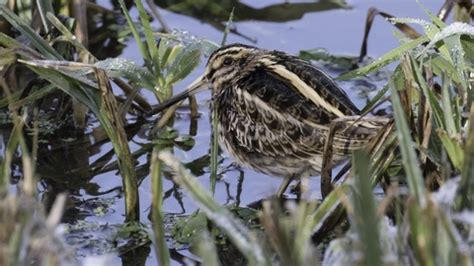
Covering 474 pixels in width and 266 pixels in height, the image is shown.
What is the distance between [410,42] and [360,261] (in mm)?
1832

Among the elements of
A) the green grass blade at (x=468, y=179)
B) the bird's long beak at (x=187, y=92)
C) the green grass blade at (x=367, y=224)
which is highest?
the bird's long beak at (x=187, y=92)

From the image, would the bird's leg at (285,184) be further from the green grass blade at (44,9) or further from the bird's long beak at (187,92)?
the green grass blade at (44,9)

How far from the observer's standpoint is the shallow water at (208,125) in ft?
14.4

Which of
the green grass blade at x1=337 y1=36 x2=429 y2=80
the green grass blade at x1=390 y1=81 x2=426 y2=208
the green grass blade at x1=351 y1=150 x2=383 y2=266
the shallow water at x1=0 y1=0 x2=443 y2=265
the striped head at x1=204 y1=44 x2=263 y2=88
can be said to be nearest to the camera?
the green grass blade at x1=351 y1=150 x2=383 y2=266

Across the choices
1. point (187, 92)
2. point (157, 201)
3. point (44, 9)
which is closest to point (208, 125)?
point (187, 92)

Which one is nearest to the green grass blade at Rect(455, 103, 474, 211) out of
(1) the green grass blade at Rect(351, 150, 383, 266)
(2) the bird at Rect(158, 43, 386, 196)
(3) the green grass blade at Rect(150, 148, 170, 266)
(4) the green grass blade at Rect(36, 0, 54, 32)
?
(1) the green grass blade at Rect(351, 150, 383, 266)

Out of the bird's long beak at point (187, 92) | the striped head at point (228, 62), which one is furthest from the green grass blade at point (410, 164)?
the bird's long beak at point (187, 92)

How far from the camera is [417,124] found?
3605 mm

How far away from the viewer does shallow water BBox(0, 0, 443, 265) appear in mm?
4384

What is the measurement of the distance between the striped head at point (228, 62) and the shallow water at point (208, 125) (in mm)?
361

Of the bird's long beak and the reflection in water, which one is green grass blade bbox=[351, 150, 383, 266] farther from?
the reflection in water

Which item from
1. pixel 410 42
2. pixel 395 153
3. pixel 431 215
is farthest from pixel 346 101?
pixel 431 215

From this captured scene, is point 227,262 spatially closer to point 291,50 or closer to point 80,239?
point 80,239

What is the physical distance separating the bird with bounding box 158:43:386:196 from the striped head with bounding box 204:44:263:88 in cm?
8
